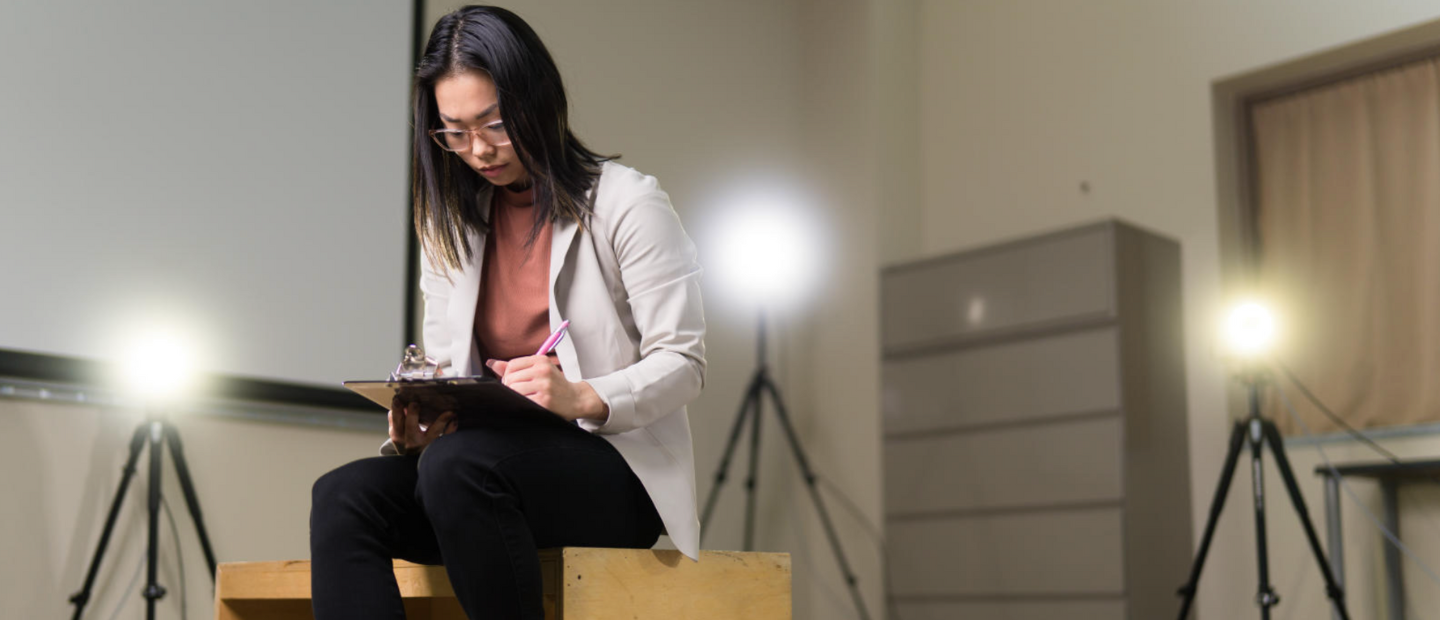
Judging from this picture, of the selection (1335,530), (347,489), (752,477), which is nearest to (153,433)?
(347,489)

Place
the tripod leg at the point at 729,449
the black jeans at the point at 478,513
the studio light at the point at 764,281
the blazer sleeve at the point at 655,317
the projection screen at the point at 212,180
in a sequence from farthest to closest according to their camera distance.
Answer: the studio light at the point at 764,281 → the tripod leg at the point at 729,449 → the projection screen at the point at 212,180 → the blazer sleeve at the point at 655,317 → the black jeans at the point at 478,513

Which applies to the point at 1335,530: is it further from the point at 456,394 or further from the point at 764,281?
the point at 456,394

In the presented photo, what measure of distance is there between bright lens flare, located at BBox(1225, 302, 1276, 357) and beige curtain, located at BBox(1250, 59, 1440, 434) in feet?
2.01

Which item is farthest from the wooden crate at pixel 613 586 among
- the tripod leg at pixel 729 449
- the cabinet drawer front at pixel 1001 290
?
the tripod leg at pixel 729 449

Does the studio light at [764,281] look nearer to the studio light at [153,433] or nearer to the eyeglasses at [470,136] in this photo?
the studio light at [153,433]

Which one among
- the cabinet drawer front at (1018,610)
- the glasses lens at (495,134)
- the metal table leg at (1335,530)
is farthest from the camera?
the cabinet drawer front at (1018,610)

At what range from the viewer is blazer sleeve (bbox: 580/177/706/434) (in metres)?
1.42

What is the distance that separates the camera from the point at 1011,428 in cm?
388

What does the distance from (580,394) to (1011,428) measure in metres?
2.73

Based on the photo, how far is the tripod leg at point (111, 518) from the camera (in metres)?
2.74

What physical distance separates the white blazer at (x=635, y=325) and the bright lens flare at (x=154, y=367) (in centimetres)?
168

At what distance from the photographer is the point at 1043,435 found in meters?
3.80

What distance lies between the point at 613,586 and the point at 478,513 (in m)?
0.20

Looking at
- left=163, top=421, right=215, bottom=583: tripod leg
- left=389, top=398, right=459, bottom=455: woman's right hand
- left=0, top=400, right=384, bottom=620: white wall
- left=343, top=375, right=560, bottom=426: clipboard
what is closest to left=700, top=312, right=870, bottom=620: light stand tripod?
left=0, top=400, right=384, bottom=620: white wall
